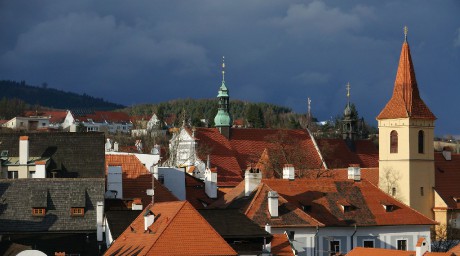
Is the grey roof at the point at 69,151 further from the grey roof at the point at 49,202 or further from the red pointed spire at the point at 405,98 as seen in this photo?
the red pointed spire at the point at 405,98

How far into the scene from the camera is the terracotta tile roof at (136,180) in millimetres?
81688

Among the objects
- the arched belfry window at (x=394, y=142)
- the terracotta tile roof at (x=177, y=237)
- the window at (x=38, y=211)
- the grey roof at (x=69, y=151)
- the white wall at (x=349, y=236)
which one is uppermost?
the arched belfry window at (x=394, y=142)

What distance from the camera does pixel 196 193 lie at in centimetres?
9394

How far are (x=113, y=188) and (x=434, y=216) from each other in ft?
108

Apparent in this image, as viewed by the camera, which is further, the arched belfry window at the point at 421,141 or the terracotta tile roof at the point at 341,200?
the arched belfry window at the point at 421,141

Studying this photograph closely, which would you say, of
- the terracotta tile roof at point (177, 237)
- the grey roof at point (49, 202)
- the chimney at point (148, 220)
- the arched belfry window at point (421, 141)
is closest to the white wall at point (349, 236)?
the grey roof at point (49, 202)

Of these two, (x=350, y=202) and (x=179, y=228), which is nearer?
(x=179, y=228)

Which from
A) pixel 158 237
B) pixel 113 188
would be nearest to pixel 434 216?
pixel 113 188

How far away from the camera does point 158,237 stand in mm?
60156

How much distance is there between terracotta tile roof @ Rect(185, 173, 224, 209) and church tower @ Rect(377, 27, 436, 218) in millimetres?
14794

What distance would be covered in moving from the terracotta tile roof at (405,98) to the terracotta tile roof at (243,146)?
587 inches

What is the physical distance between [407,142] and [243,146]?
24432 mm

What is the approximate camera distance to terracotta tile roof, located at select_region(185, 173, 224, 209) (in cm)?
9000

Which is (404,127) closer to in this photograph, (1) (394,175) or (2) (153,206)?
(1) (394,175)
